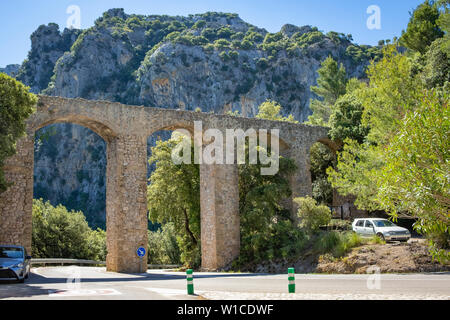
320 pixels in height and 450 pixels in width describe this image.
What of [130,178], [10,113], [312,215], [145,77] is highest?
[145,77]

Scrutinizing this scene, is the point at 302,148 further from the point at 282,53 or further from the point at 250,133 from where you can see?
the point at 282,53

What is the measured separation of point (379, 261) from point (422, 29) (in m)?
22.8

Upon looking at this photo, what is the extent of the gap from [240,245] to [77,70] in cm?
7043

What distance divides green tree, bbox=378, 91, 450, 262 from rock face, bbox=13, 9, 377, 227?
65323 millimetres

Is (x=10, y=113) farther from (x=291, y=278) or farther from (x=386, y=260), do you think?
(x=386, y=260)

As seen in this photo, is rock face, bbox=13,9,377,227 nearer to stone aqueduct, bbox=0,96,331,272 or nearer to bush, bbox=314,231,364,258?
stone aqueduct, bbox=0,96,331,272

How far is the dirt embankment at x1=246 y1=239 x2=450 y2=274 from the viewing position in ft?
54.2

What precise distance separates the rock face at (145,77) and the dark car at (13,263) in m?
59.9

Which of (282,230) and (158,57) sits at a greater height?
(158,57)

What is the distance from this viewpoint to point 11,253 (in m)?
13.8

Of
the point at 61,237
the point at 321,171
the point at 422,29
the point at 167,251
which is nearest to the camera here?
the point at 321,171

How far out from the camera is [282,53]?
88.4m

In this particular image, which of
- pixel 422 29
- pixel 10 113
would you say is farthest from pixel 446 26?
pixel 10 113
